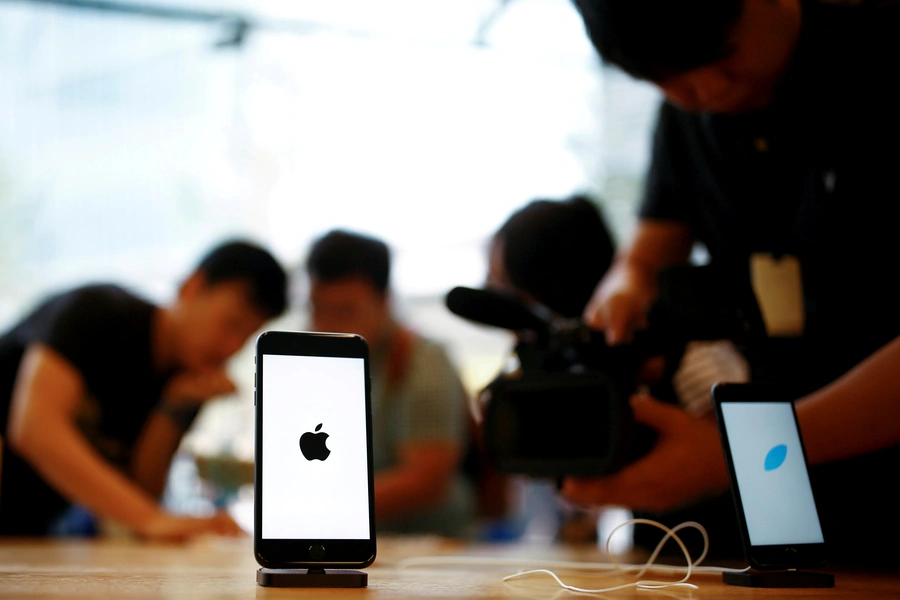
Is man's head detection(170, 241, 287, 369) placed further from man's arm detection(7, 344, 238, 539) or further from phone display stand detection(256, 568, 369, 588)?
phone display stand detection(256, 568, 369, 588)

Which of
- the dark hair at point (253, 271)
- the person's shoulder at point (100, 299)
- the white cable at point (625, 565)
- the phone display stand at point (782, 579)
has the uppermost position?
the dark hair at point (253, 271)

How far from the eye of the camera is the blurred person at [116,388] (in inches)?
55.9

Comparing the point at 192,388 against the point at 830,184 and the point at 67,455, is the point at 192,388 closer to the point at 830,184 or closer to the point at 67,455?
the point at 67,455

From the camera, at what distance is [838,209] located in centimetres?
79

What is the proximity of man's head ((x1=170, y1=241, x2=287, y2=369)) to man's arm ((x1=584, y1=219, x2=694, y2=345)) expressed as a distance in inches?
31.1

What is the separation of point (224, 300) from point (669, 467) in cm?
110

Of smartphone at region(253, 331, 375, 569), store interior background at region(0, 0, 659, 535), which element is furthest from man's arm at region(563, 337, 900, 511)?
store interior background at region(0, 0, 659, 535)

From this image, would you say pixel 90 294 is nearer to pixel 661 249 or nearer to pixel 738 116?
pixel 661 249

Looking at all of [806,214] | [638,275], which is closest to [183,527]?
[638,275]

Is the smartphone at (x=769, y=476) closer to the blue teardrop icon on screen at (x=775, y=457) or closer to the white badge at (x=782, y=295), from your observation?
the blue teardrop icon on screen at (x=775, y=457)

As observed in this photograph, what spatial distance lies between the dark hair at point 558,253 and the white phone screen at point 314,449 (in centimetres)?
61

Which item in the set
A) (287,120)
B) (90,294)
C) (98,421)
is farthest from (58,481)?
(287,120)

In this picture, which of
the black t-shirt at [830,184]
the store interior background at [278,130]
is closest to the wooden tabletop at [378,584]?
the black t-shirt at [830,184]

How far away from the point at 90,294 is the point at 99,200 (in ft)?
3.76
